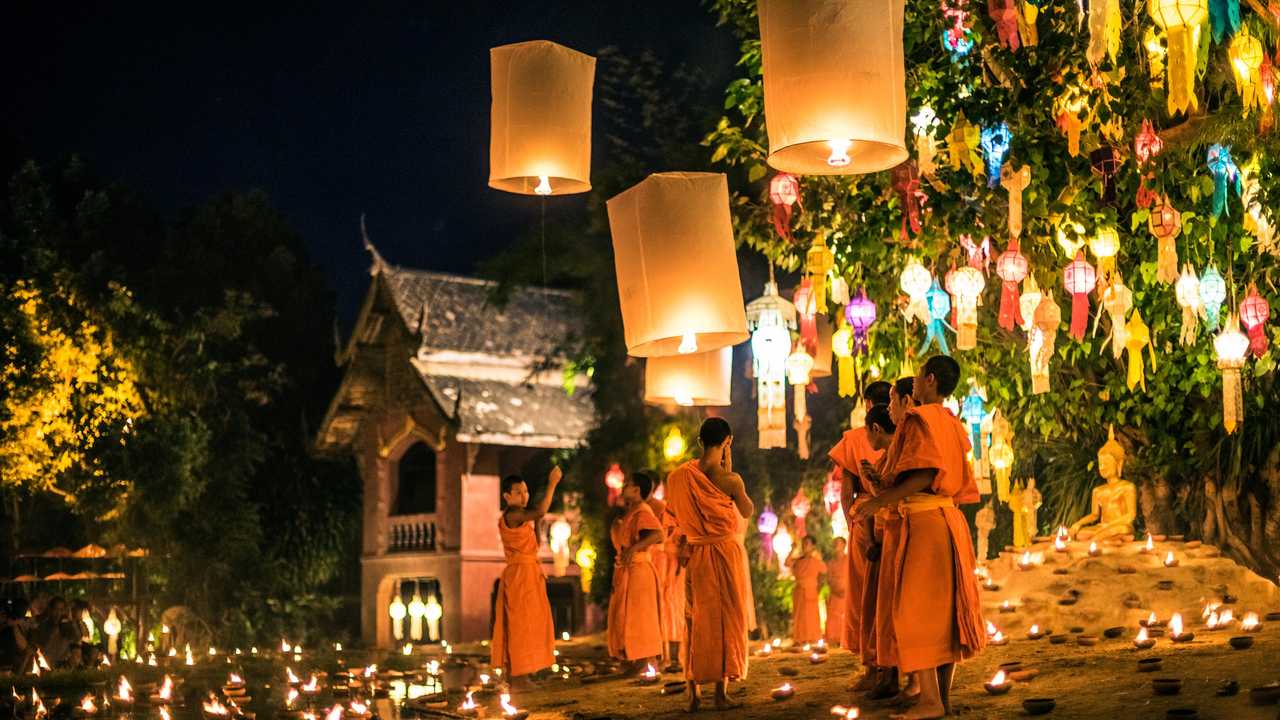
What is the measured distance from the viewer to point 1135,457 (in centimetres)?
1294

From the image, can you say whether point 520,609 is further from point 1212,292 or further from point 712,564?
point 1212,292

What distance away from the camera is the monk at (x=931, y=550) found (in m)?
6.54

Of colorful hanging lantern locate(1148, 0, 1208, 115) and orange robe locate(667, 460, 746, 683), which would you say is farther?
orange robe locate(667, 460, 746, 683)

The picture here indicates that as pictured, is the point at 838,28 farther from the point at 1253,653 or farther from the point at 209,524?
the point at 209,524

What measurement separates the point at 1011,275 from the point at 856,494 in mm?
2588

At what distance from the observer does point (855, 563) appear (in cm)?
812

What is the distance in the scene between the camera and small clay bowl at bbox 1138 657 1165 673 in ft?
25.0

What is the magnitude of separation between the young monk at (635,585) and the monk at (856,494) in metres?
2.54

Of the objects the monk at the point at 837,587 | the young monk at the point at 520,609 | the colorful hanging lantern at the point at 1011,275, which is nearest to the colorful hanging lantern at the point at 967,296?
the colorful hanging lantern at the point at 1011,275

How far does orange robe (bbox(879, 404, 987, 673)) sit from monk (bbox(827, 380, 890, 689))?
0.81m

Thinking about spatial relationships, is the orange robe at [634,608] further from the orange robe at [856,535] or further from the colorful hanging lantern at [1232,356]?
the colorful hanging lantern at [1232,356]

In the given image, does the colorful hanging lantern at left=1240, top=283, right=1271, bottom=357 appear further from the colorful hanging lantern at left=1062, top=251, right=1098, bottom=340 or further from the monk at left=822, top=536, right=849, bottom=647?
the monk at left=822, top=536, right=849, bottom=647

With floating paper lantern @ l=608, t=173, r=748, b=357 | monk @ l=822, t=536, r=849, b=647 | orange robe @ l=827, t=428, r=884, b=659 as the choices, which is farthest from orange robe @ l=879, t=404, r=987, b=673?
monk @ l=822, t=536, r=849, b=647

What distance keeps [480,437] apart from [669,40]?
21.3ft
